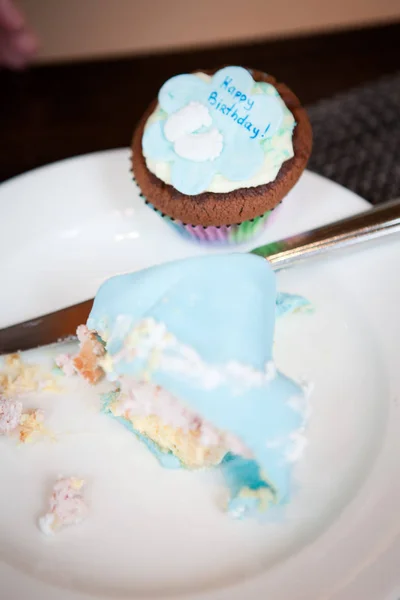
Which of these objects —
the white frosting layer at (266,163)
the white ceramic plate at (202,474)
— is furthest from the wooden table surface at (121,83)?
the white frosting layer at (266,163)

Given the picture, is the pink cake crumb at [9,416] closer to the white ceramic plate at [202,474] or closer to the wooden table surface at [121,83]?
the white ceramic plate at [202,474]

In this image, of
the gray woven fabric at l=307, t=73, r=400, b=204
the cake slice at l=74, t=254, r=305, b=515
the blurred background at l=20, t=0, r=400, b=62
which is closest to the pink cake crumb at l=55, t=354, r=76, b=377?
the cake slice at l=74, t=254, r=305, b=515

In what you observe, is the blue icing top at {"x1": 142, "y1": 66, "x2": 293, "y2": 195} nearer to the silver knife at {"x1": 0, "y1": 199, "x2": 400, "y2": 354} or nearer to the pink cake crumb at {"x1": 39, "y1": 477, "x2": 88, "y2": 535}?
the silver knife at {"x1": 0, "y1": 199, "x2": 400, "y2": 354}

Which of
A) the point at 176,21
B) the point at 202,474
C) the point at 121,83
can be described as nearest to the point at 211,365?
the point at 202,474

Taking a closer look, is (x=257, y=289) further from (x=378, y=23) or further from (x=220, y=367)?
(x=378, y=23)


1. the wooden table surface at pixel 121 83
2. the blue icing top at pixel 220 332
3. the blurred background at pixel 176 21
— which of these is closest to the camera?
the blue icing top at pixel 220 332
